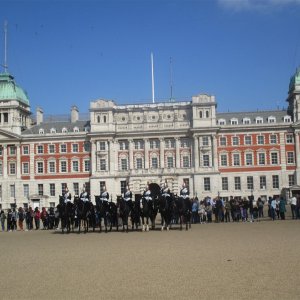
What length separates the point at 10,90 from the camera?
Answer: 74625mm

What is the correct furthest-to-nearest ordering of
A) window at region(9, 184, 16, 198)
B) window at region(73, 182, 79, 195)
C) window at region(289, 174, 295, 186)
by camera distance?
window at region(9, 184, 16, 198), window at region(73, 182, 79, 195), window at region(289, 174, 295, 186)

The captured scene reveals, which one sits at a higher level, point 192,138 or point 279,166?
point 192,138

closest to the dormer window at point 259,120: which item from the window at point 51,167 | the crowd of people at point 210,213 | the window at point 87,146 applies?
the window at point 87,146

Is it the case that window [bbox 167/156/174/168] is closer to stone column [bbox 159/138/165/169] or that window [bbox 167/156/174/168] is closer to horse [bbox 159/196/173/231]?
stone column [bbox 159/138/165/169]

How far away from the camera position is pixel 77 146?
2820 inches

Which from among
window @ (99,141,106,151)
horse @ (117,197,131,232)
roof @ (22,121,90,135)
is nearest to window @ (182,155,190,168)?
window @ (99,141,106,151)

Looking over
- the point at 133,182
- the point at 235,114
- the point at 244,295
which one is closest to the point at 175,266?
the point at 244,295

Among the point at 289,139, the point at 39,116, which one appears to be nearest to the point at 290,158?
the point at 289,139

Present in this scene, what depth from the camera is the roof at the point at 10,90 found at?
243ft

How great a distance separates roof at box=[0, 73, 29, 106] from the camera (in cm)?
7400

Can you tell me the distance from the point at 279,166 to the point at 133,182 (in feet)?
66.9

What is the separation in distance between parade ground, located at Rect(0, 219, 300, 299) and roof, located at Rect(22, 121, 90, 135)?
57048mm

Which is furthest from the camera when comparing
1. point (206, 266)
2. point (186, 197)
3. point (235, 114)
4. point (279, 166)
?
point (235, 114)

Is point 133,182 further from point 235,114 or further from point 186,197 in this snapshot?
point 186,197
